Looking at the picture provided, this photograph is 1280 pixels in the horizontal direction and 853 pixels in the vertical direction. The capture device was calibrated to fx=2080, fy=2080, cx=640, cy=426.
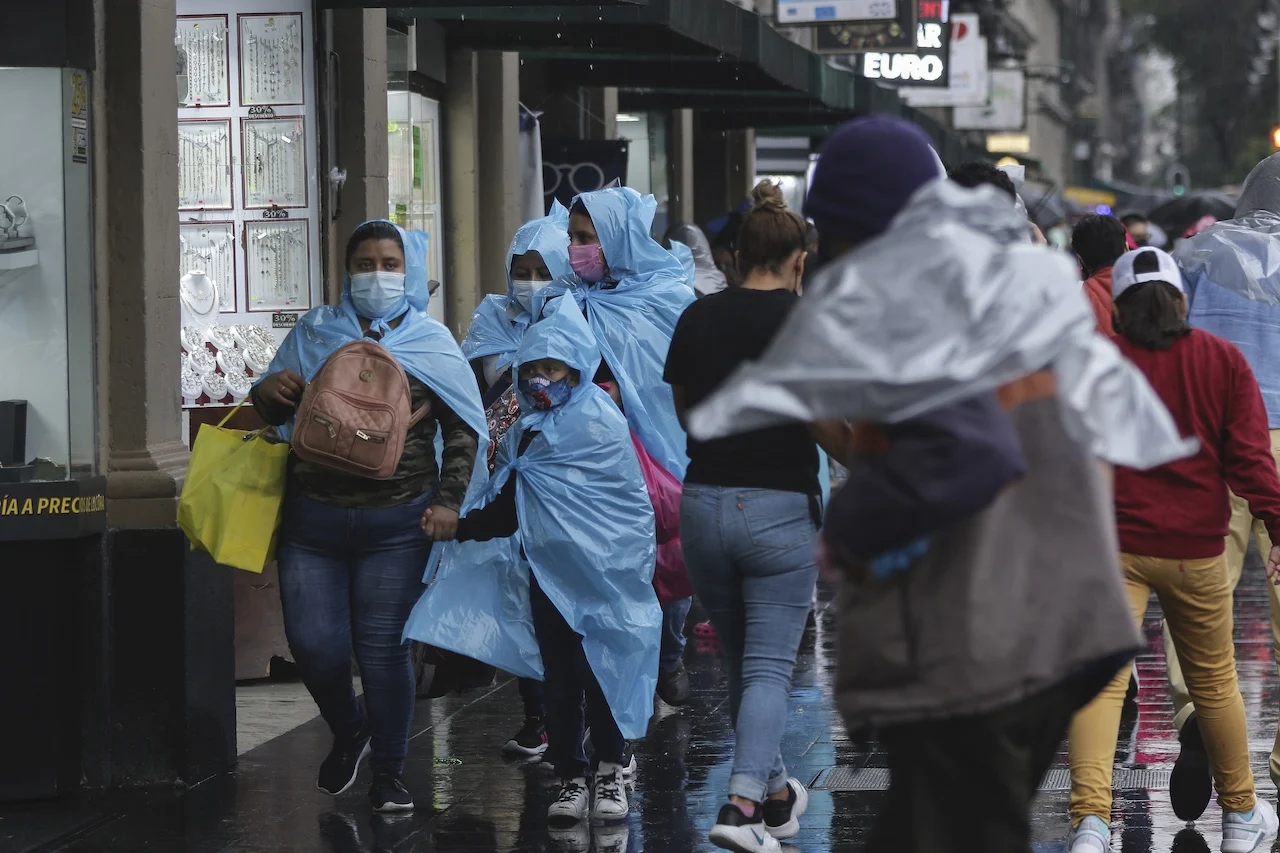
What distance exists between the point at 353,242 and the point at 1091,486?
12.7 feet

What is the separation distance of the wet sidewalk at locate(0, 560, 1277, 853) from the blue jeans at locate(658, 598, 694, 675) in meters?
0.22

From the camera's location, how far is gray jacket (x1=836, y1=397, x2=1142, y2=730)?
11.4 feet

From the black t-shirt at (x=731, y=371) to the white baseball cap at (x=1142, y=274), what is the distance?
957 mm

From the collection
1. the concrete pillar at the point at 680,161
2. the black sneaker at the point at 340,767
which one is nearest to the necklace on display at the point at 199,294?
the black sneaker at the point at 340,767

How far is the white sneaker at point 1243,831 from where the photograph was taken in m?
6.18

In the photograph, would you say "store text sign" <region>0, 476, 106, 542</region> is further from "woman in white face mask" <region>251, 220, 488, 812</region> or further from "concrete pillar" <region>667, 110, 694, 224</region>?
"concrete pillar" <region>667, 110, 694, 224</region>

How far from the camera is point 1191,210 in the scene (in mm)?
21375

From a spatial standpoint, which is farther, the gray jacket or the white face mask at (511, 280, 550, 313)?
the white face mask at (511, 280, 550, 313)

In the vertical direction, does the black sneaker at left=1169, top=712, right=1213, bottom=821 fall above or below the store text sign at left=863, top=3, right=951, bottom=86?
below

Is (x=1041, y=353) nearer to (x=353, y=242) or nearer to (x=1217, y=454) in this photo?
(x=1217, y=454)

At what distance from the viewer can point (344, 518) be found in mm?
6738

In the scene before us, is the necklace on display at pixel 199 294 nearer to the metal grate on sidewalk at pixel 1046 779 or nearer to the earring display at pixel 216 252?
the earring display at pixel 216 252

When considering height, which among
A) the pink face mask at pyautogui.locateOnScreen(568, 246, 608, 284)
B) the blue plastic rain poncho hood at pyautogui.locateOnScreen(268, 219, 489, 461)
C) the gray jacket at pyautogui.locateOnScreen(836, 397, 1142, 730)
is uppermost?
the pink face mask at pyautogui.locateOnScreen(568, 246, 608, 284)

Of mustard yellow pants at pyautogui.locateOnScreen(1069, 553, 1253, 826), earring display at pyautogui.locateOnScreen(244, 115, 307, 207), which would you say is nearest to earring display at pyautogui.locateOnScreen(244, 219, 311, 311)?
earring display at pyautogui.locateOnScreen(244, 115, 307, 207)
